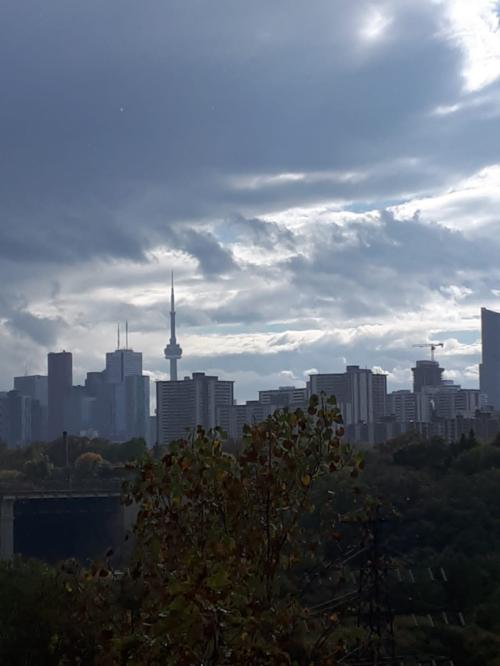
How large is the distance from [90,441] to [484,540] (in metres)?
68.8

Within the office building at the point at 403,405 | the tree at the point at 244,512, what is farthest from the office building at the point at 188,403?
the tree at the point at 244,512

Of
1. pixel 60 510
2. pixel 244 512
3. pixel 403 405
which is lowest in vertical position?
A: pixel 60 510

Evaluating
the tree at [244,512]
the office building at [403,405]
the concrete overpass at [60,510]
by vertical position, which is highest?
the office building at [403,405]

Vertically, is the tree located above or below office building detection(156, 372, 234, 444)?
below

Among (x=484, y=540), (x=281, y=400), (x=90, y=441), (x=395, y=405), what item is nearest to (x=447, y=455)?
(x=484, y=540)

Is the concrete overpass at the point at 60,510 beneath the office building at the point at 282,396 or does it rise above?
beneath

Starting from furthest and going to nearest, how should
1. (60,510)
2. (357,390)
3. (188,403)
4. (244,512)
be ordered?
(357,390) → (188,403) → (60,510) → (244,512)

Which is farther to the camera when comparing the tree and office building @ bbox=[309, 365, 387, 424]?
office building @ bbox=[309, 365, 387, 424]

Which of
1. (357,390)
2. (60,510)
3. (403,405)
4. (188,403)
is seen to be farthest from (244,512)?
(403,405)

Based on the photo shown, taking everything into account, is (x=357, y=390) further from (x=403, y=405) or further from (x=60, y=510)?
(x=60, y=510)

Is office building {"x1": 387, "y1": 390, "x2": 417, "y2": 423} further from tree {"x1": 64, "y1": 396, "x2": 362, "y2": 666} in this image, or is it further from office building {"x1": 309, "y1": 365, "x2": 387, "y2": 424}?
tree {"x1": 64, "y1": 396, "x2": 362, "y2": 666}

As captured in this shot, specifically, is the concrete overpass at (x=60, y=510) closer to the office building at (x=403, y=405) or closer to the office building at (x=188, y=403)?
the office building at (x=188, y=403)

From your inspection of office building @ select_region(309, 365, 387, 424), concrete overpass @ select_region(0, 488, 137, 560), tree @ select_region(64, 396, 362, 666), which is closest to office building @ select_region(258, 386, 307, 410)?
office building @ select_region(309, 365, 387, 424)

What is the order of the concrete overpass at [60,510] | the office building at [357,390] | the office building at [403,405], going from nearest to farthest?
1. the concrete overpass at [60,510]
2. the office building at [357,390]
3. the office building at [403,405]
